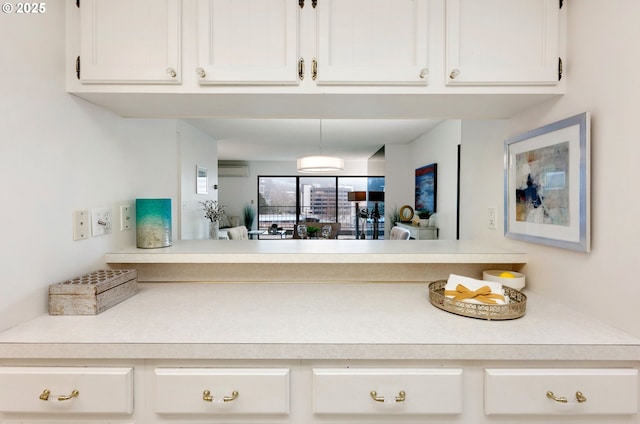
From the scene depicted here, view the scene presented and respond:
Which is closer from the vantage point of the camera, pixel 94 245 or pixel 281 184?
pixel 94 245

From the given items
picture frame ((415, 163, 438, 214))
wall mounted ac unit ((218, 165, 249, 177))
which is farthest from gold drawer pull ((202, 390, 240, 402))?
wall mounted ac unit ((218, 165, 249, 177))

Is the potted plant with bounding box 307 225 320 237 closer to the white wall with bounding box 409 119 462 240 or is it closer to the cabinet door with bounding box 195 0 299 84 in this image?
the white wall with bounding box 409 119 462 240

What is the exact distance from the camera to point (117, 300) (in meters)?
1.13

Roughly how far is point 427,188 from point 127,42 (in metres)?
4.32

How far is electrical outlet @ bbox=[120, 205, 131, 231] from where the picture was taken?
1395 mm

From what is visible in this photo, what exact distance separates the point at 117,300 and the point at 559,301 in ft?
5.12

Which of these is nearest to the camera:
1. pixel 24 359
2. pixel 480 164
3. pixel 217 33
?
pixel 24 359

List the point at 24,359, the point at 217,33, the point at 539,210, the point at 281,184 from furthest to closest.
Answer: the point at 281,184, the point at 539,210, the point at 217,33, the point at 24,359

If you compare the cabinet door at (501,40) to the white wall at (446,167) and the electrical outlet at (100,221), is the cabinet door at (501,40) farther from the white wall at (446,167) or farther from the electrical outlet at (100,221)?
the white wall at (446,167)

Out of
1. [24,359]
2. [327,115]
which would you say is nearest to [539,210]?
[327,115]

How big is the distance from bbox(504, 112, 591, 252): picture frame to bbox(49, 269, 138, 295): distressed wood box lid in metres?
1.55

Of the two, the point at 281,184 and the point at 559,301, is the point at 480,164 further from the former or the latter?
the point at 281,184

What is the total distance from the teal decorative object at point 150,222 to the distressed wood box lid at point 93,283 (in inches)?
7.5

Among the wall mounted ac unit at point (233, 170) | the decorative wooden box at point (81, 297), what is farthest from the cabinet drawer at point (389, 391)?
the wall mounted ac unit at point (233, 170)
